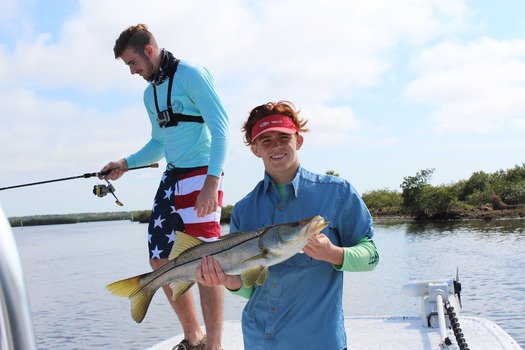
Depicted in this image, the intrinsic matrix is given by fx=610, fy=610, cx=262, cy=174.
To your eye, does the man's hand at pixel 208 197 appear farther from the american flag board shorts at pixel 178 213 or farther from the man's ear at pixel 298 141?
the man's ear at pixel 298 141

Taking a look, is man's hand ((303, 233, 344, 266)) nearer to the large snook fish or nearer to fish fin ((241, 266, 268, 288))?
the large snook fish

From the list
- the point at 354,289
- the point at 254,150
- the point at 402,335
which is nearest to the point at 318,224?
the point at 254,150

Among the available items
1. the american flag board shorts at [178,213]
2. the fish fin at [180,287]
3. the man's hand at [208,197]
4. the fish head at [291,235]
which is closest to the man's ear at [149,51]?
the american flag board shorts at [178,213]

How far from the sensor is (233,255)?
121 inches

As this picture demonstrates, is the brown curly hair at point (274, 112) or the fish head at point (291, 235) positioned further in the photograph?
the brown curly hair at point (274, 112)

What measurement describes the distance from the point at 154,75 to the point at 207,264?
2116mm

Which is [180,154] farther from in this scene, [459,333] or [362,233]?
[459,333]

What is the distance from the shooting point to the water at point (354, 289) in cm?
1595

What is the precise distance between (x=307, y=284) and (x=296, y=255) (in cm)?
16

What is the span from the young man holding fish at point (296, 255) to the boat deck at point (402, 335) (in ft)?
6.22

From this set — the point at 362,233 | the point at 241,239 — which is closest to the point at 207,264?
the point at 241,239

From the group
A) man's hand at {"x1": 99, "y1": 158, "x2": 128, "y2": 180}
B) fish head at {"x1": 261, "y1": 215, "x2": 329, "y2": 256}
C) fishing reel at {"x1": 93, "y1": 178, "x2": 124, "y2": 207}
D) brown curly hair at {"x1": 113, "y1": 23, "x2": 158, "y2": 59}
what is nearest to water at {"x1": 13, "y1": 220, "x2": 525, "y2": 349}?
fishing reel at {"x1": 93, "y1": 178, "x2": 124, "y2": 207}

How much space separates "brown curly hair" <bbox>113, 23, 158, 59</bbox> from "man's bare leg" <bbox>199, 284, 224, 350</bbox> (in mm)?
1895

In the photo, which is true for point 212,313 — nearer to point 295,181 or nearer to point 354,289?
point 295,181
